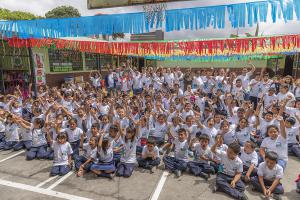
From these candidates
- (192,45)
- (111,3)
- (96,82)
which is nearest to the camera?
(111,3)

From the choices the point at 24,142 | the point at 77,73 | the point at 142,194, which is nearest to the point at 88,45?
the point at 77,73

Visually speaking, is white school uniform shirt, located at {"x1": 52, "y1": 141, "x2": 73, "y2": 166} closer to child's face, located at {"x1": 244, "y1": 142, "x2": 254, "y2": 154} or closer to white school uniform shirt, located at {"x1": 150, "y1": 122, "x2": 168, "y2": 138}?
white school uniform shirt, located at {"x1": 150, "y1": 122, "x2": 168, "y2": 138}

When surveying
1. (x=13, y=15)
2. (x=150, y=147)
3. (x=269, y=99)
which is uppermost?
(x=13, y=15)

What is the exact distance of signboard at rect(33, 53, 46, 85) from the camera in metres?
12.0

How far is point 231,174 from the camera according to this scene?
415cm

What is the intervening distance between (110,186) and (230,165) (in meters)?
2.20

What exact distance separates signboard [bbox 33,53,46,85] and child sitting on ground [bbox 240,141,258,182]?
10870 millimetres

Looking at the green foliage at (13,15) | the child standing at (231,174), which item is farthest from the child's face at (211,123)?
the green foliage at (13,15)

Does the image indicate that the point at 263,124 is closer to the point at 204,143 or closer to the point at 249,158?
the point at 249,158

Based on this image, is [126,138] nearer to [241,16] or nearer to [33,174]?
[33,174]

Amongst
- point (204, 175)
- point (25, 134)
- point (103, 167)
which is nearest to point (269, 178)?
point (204, 175)

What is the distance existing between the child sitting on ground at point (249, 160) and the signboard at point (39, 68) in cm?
1087

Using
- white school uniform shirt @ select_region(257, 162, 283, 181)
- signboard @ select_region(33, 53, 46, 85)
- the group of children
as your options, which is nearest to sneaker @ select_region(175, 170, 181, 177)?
the group of children

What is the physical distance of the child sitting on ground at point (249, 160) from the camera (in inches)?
167
